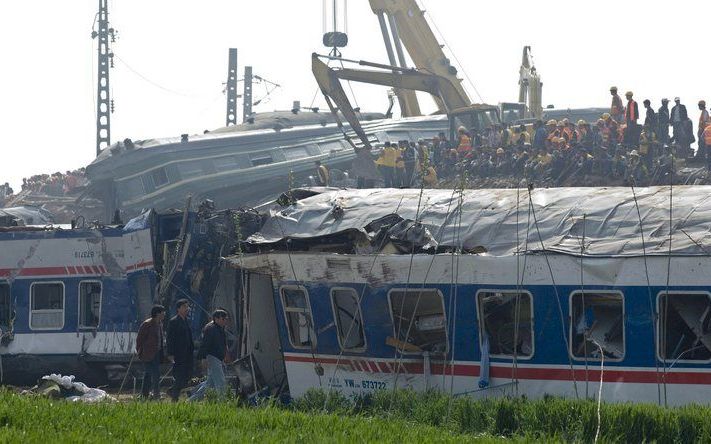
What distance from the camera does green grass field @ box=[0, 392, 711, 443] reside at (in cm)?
1229

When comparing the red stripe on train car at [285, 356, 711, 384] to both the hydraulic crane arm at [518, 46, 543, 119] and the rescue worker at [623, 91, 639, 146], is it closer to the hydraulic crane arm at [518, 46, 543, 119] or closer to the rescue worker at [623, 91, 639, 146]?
the rescue worker at [623, 91, 639, 146]

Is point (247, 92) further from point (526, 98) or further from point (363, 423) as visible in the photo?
point (363, 423)

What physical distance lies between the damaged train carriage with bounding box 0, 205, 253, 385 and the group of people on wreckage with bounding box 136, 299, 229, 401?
2.02 m

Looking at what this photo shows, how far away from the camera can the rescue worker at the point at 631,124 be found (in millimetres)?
31498

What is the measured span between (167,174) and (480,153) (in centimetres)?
1191

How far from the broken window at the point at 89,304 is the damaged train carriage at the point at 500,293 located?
4495 mm

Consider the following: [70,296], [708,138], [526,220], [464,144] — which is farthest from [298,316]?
[464,144]

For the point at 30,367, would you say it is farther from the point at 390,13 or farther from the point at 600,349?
the point at 390,13

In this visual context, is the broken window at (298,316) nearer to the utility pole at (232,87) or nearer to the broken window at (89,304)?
the broken window at (89,304)

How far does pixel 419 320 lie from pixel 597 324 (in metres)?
2.41

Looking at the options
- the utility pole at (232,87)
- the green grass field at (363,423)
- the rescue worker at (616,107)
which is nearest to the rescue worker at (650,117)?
the rescue worker at (616,107)

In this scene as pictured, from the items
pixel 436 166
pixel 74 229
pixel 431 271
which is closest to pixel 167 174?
pixel 436 166

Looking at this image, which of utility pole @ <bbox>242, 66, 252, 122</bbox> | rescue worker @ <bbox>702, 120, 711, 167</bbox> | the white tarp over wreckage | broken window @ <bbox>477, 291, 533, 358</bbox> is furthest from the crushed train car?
A: utility pole @ <bbox>242, 66, 252, 122</bbox>

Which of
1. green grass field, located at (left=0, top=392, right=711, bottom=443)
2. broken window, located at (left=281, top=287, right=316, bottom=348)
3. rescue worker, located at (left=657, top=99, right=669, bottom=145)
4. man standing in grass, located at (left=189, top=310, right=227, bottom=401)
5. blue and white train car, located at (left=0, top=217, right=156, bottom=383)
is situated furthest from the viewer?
rescue worker, located at (left=657, top=99, right=669, bottom=145)
